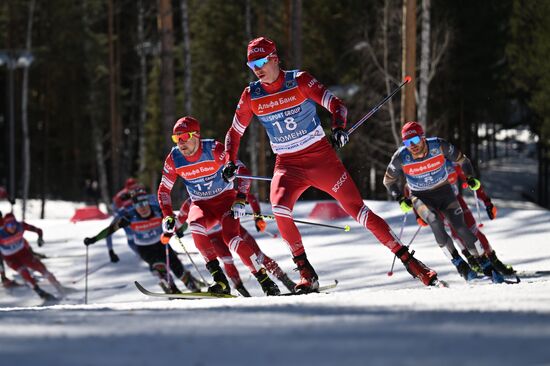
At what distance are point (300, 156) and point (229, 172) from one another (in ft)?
2.21

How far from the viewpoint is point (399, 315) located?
4.96 meters

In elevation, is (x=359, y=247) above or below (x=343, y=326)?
below

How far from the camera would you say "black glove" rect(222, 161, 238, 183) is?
8500 mm

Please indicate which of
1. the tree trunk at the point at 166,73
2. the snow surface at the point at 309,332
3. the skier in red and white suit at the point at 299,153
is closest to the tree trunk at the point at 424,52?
the tree trunk at the point at 166,73

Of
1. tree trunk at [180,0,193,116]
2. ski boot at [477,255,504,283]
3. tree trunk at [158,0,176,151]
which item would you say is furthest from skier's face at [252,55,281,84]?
tree trunk at [180,0,193,116]

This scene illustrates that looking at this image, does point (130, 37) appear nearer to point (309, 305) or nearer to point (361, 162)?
point (361, 162)

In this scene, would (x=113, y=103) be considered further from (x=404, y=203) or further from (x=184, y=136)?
(x=404, y=203)

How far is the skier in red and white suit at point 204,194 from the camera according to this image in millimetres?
9695

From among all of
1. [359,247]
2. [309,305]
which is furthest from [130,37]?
[309,305]

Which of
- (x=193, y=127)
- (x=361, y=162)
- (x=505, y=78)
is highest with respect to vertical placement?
(x=193, y=127)

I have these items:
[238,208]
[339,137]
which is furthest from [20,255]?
[339,137]

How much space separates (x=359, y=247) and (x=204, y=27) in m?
21.2

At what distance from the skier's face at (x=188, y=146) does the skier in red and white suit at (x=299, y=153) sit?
1631mm

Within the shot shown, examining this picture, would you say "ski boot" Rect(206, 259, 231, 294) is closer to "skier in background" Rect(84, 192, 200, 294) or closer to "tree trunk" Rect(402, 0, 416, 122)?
"skier in background" Rect(84, 192, 200, 294)
